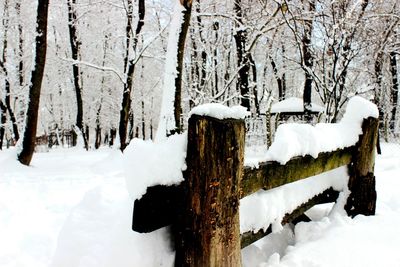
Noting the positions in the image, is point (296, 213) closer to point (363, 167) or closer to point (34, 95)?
point (363, 167)

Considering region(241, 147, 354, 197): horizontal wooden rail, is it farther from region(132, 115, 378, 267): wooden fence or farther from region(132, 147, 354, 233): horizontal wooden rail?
region(132, 115, 378, 267): wooden fence

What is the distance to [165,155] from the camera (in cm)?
177

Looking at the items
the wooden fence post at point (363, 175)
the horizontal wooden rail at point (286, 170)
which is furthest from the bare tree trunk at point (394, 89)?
the horizontal wooden rail at point (286, 170)

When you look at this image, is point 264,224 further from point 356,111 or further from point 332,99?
point 332,99

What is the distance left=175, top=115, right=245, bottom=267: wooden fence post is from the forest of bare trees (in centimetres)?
651

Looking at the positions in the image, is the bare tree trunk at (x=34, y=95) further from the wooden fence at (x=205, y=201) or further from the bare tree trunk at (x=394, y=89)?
the bare tree trunk at (x=394, y=89)

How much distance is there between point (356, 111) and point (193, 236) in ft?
8.99

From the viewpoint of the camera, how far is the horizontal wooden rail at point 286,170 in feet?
7.12

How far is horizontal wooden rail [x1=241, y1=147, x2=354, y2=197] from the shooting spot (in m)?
2.17

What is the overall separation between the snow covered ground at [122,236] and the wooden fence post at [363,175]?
0.15 m

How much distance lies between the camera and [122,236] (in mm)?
1959

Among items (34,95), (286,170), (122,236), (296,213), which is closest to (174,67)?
(34,95)

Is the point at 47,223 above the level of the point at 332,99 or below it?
below

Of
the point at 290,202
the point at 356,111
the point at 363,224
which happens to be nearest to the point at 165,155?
the point at 290,202
